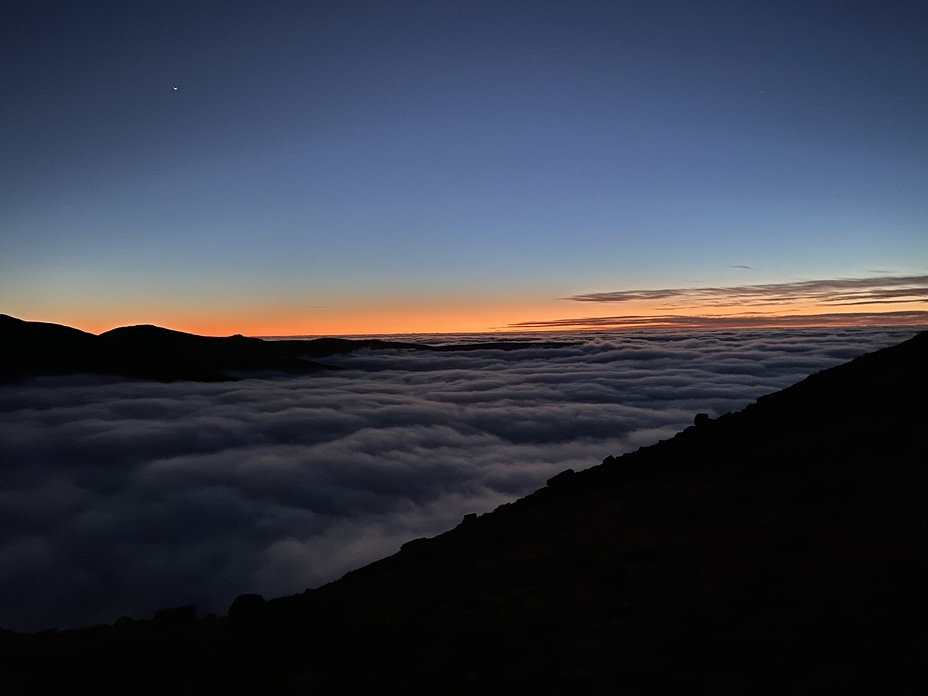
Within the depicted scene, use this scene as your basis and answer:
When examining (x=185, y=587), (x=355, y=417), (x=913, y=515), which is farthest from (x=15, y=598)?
(x=355, y=417)

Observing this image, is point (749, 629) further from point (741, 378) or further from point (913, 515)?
point (741, 378)

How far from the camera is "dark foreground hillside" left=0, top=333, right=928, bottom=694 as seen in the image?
20.2 feet

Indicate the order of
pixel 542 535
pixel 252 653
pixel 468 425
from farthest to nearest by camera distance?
pixel 468 425, pixel 542 535, pixel 252 653

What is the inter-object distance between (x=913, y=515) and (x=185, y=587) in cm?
5492

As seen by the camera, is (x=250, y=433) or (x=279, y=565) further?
(x=250, y=433)

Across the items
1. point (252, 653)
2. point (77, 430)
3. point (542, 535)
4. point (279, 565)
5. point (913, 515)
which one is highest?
point (913, 515)

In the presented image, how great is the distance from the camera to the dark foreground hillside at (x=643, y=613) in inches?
242

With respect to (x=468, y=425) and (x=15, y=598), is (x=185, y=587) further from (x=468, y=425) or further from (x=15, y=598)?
(x=468, y=425)

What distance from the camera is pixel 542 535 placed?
14.7m

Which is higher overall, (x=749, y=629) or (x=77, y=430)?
(x=749, y=629)

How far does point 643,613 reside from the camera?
8016 millimetres

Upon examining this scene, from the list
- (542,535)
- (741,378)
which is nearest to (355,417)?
(741,378)

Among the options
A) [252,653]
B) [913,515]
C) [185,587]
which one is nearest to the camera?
[252,653]

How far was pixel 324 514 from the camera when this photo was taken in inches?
2685
